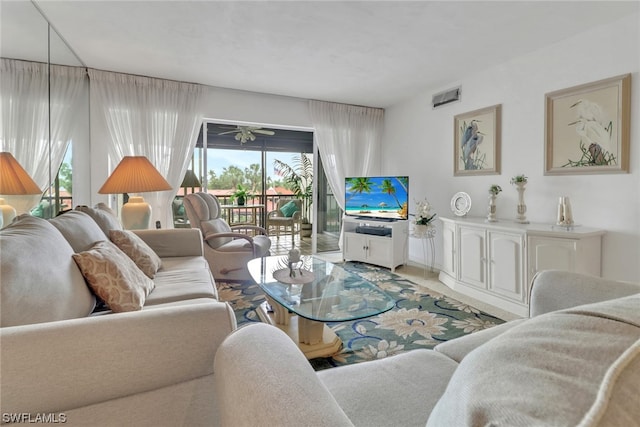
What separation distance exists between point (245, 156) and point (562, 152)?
5.06 meters

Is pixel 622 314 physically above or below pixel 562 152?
below

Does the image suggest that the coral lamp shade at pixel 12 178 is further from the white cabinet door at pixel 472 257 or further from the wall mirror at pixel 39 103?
the white cabinet door at pixel 472 257

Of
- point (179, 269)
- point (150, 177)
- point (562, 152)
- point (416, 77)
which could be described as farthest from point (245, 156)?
point (562, 152)

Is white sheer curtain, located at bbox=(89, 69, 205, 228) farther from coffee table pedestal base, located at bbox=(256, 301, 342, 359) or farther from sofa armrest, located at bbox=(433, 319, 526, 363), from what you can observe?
sofa armrest, located at bbox=(433, 319, 526, 363)

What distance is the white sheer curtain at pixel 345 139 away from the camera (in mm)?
4789

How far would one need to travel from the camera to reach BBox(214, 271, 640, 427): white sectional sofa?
36 cm

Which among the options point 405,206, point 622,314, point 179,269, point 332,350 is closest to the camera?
point 622,314

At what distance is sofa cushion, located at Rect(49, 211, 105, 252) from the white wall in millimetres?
3603

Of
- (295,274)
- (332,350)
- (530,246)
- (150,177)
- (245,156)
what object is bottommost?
(332,350)

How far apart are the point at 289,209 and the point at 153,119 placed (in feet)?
10.4

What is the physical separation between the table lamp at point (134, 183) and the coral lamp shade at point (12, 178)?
0.92 meters

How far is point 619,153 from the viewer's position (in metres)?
2.43

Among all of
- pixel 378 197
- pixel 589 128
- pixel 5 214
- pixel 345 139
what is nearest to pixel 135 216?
pixel 5 214

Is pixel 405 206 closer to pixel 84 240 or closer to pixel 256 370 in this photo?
pixel 84 240
